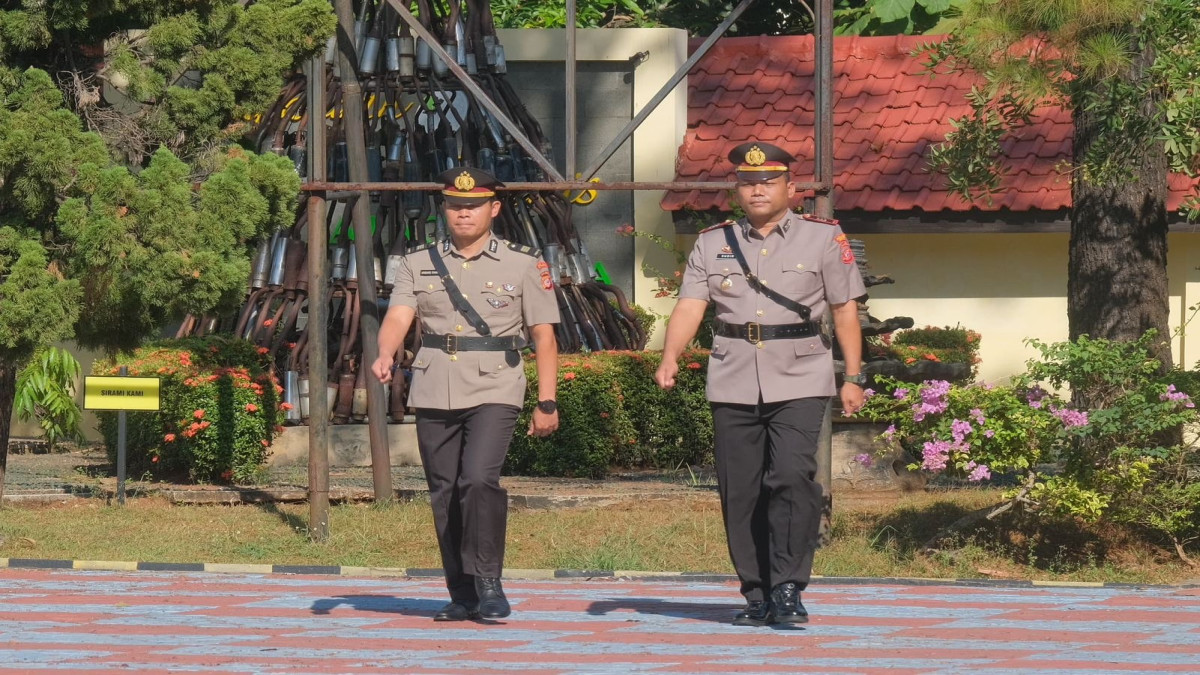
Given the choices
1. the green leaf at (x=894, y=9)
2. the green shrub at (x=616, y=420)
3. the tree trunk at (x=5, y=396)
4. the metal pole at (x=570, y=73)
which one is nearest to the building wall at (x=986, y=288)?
→ the green shrub at (x=616, y=420)

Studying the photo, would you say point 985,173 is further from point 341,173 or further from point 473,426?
point 341,173

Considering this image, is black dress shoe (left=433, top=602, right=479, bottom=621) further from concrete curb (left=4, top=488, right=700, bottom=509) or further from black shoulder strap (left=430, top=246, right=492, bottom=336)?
concrete curb (left=4, top=488, right=700, bottom=509)

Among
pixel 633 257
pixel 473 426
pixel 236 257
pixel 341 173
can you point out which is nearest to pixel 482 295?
pixel 473 426

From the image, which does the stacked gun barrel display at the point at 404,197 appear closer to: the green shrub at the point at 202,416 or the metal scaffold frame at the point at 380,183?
the green shrub at the point at 202,416

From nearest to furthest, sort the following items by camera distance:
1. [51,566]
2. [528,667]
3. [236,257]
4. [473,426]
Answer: [528,667]
[473,426]
[51,566]
[236,257]

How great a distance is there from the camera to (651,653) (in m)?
6.24

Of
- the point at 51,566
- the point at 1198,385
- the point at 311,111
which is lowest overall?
the point at 51,566

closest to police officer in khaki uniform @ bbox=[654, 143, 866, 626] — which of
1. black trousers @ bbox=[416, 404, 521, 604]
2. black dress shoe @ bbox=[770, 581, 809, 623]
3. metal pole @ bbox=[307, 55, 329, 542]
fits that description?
black dress shoe @ bbox=[770, 581, 809, 623]

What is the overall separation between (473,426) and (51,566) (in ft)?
9.77

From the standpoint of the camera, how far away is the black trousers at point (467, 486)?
698 cm

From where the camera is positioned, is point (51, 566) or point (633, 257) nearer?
point (51, 566)

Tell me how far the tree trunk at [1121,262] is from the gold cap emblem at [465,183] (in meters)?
4.78

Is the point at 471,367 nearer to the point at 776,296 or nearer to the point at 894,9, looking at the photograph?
the point at 776,296

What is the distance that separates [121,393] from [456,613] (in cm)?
537
